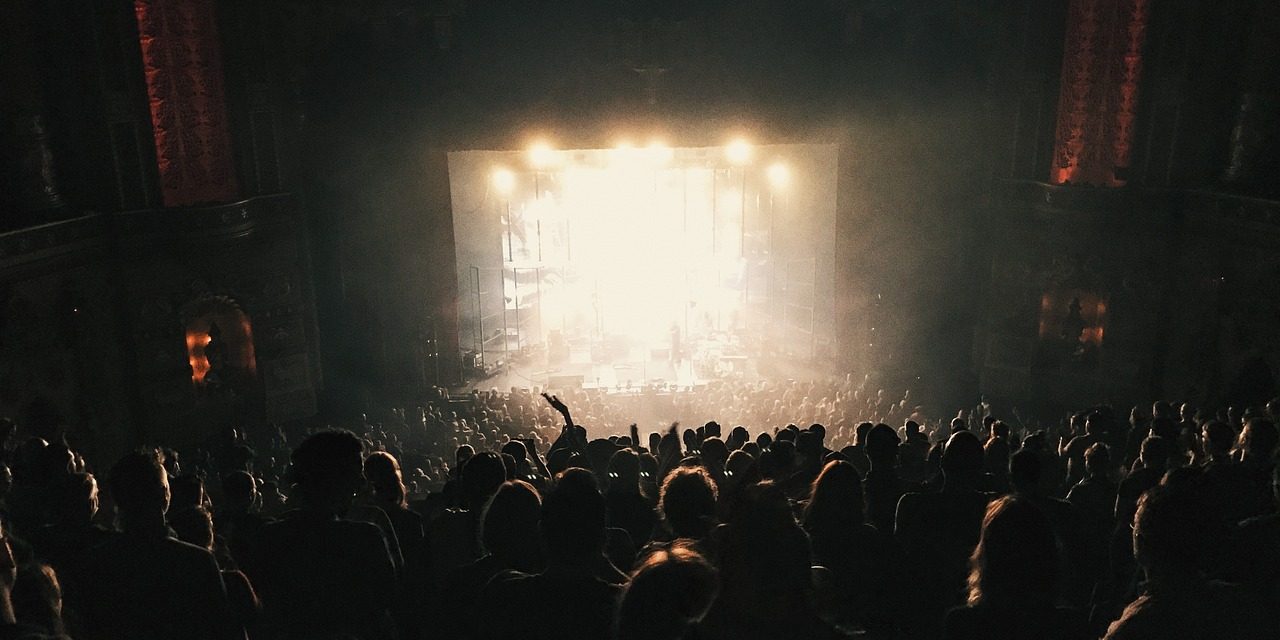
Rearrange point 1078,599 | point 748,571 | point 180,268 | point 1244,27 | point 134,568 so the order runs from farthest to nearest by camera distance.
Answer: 1. point 180,268
2. point 1244,27
3. point 1078,599
4. point 134,568
5. point 748,571

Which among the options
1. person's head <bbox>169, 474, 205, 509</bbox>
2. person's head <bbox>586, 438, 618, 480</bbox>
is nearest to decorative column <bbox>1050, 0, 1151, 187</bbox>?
person's head <bbox>586, 438, 618, 480</bbox>

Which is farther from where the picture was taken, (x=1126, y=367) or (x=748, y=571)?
(x=1126, y=367)

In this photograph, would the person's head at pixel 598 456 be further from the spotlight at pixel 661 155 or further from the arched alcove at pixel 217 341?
the spotlight at pixel 661 155

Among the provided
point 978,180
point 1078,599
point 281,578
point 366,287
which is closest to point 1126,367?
point 978,180

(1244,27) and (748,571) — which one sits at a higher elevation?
(1244,27)

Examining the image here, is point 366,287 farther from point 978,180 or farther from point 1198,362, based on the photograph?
point 1198,362

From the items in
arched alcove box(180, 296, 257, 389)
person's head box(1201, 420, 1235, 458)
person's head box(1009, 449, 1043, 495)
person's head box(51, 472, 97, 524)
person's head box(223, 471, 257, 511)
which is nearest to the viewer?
person's head box(51, 472, 97, 524)

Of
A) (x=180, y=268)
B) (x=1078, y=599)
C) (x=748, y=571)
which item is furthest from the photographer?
(x=180, y=268)

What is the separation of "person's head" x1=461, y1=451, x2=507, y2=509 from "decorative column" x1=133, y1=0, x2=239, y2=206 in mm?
13081

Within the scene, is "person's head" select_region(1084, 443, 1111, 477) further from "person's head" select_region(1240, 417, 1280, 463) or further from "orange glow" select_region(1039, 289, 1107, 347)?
"orange glow" select_region(1039, 289, 1107, 347)

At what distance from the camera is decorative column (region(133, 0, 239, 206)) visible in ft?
51.1

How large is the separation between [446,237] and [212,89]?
16.5ft

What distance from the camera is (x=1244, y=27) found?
47.3 ft

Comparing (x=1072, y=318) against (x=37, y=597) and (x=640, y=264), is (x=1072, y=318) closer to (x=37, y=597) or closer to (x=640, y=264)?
(x=640, y=264)
